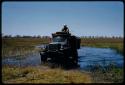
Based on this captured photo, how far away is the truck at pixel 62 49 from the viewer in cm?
1280

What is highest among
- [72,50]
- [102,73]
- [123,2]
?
[123,2]

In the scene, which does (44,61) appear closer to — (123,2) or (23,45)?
(123,2)

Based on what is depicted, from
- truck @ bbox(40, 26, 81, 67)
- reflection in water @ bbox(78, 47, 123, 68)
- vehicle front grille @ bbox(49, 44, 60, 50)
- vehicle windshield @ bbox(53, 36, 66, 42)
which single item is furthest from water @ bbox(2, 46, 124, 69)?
vehicle windshield @ bbox(53, 36, 66, 42)

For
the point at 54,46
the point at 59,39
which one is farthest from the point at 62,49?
the point at 59,39

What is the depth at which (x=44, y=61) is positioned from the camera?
13422 mm

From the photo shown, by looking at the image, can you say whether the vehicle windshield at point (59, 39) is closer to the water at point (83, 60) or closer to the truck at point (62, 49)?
the truck at point (62, 49)

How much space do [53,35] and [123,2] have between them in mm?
6648

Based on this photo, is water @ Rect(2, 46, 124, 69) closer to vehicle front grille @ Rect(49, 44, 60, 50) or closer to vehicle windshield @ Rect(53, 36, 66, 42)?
vehicle front grille @ Rect(49, 44, 60, 50)

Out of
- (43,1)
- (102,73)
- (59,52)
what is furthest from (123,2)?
(59,52)

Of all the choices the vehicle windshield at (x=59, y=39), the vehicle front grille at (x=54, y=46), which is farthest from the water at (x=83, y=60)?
the vehicle windshield at (x=59, y=39)

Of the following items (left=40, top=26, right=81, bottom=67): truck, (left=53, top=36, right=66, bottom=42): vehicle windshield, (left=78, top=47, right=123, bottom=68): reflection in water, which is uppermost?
(left=53, top=36, right=66, bottom=42): vehicle windshield

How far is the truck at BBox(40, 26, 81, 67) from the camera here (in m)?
12.8

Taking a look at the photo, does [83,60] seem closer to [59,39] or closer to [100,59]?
[100,59]

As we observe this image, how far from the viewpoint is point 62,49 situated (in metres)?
13.2
